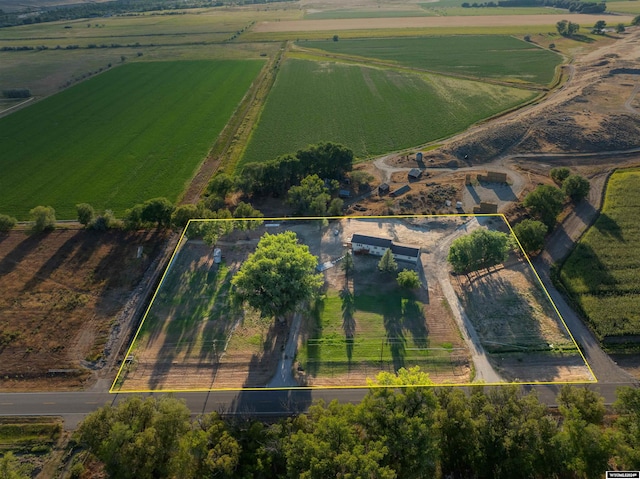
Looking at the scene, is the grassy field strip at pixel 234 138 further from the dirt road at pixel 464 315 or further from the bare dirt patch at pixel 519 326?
the bare dirt patch at pixel 519 326

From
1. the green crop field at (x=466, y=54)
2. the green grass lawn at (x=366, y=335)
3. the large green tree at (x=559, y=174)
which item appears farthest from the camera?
the green crop field at (x=466, y=54)

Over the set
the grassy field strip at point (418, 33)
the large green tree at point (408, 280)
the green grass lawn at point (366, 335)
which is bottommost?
the green grass lawn at point (366, 335)

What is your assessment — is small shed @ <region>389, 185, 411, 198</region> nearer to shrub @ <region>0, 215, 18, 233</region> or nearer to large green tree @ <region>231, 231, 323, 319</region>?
large green tree @ <region>231, 231, 323, 319</region>

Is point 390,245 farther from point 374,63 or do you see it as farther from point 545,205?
point 374,63

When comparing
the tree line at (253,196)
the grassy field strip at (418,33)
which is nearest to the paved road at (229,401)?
the tree line at (253,196)

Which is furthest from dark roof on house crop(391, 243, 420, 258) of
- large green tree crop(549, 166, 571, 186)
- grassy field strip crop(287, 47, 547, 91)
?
grassy field strip crop(287, 47, 547, 91)

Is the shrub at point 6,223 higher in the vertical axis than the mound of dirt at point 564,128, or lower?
lower

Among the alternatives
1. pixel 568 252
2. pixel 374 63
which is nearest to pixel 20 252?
pixel 568 252
